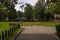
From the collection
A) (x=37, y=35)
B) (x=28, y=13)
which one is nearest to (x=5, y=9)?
(x=37, y=35)

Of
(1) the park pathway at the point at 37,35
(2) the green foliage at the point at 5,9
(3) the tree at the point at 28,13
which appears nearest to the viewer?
(1) the park pathway at the point at 37,35

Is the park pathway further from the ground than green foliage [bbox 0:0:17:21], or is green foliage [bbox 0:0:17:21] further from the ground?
green foliage [bbox 0:0:17:21]

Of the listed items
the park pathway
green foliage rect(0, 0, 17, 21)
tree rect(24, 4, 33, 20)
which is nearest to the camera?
the park pathway

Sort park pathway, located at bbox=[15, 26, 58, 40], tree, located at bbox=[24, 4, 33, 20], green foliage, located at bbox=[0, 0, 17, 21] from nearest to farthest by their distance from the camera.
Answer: park pathway, located at bbox=[15, 26, 58, 40] < green foliage, located at bbox=[0, 0, 17, 21] < tree, located at bbox=[24, 4, 33, 20]

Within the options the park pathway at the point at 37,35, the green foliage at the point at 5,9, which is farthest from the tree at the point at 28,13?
the park pathway at the point at 37,35

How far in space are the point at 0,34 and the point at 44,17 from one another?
239 ft

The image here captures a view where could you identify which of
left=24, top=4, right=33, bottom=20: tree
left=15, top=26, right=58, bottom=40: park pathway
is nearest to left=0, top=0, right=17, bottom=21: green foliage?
left=15, top=26, right=58, bottom=40: park pathway

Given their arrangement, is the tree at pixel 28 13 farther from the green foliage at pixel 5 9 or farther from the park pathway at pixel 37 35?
the park pathway at pixel 37 35

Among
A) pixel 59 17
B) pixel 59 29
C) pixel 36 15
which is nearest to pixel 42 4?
pixel 36 15

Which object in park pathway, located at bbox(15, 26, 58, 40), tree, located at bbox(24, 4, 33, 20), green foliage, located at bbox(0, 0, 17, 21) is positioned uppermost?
green foliage, located at bbox(0, 0, 17, 21)

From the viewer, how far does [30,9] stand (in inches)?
4518

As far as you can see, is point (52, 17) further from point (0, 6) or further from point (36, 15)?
point (0, 6)

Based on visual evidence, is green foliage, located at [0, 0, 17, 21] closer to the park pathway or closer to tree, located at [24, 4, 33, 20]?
the park pathway

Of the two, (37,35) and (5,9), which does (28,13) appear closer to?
(5,9)
